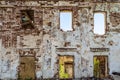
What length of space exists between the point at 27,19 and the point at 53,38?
2.06 metres

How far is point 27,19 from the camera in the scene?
19.6 m

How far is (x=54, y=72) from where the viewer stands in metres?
19.1

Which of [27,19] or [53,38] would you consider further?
[27,19]

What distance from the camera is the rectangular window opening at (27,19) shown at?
1955cm

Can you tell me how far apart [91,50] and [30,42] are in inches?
152

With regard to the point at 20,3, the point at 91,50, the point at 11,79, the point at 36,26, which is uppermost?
the point at 20,3

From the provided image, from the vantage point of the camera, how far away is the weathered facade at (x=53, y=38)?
1916 cm

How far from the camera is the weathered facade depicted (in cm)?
1916

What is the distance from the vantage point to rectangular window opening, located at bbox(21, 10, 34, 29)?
19.5 meters

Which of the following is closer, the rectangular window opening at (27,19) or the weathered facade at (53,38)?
the weathered facade at (53,38)

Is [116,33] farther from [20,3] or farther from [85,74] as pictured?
[20,3]

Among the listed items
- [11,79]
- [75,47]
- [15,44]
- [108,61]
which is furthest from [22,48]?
[108,61]

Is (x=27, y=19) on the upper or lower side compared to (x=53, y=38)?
upper

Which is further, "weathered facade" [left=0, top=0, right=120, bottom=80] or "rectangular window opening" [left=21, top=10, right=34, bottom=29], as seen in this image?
"rectangular window opening" [left=21, top=10, right=34, bottom=29]
